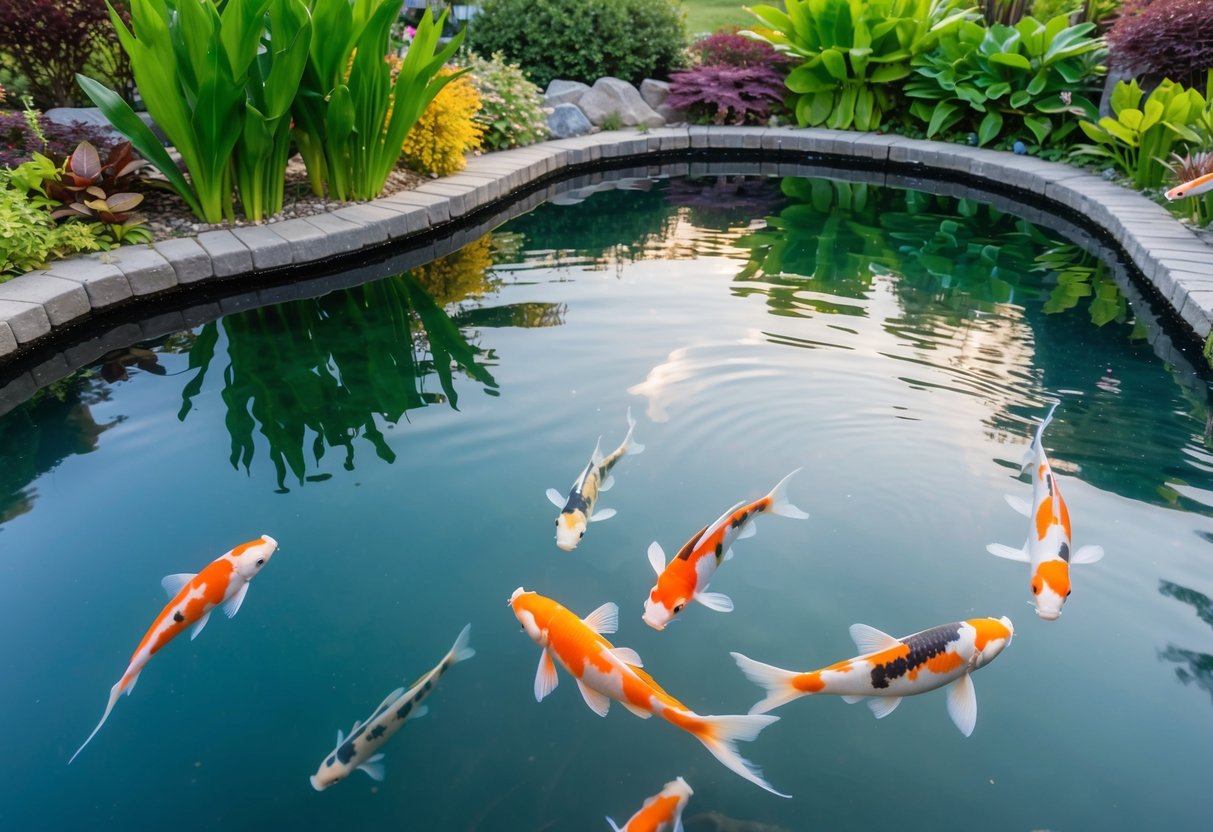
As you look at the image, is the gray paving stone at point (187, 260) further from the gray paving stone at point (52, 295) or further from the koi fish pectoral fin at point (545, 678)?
the koi fish pectoral fin at point (545, 678)

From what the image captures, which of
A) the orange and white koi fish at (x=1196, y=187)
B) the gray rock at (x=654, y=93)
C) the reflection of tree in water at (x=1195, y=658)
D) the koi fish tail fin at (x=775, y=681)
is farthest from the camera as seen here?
the gray rock at (x=654, y=93)

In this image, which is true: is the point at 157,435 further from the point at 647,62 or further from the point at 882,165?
the point at 647,62

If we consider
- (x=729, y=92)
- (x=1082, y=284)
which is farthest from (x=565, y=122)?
(x=1082, y=284)

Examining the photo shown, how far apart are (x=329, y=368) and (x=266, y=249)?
4.51ft

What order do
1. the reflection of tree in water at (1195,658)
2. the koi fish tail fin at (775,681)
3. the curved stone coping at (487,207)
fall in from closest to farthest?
the koi fish tail fin at (775,681) → the reflection of tree in water at (1195,658) → the curved stone coping at (487,207)

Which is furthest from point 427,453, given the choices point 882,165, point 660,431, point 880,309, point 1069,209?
point 882,165

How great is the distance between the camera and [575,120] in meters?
8.83

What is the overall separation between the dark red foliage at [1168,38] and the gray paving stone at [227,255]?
671cm

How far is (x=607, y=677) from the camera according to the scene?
1789mm

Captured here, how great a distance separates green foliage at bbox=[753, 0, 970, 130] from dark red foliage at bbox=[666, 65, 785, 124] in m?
0.28

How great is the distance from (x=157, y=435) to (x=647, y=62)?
7.79 meters

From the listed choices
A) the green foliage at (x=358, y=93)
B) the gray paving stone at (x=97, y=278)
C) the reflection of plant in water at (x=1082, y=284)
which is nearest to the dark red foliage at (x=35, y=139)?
the gray paving stone at (x=97, y=278)

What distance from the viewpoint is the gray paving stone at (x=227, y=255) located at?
194 inches

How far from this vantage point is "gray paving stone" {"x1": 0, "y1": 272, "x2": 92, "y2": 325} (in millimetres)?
4156
